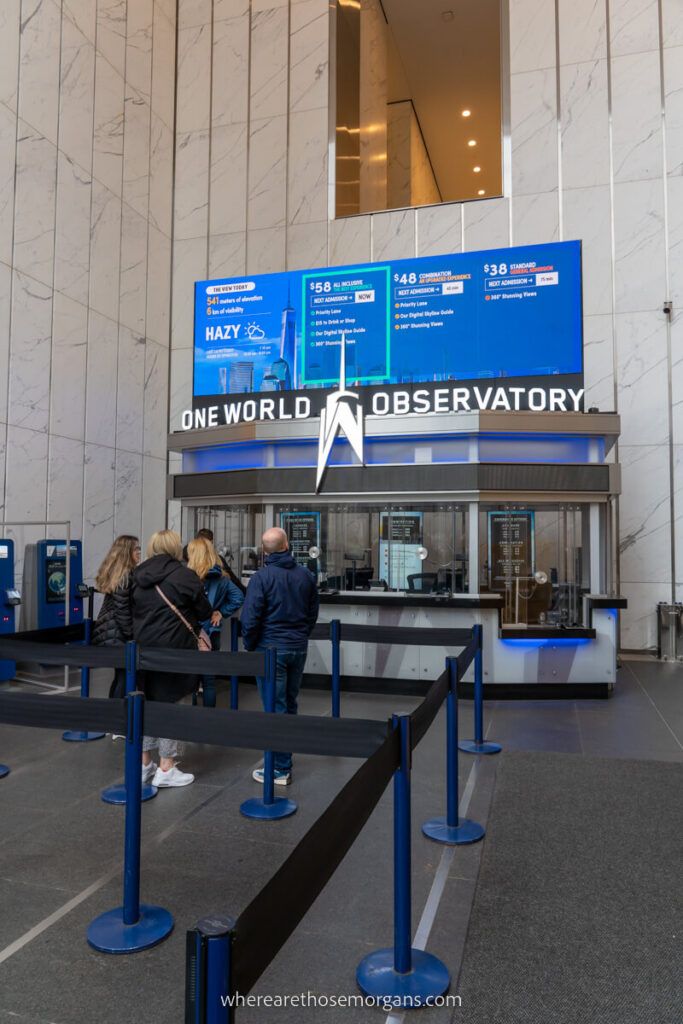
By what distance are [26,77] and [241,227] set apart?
417 centimetres

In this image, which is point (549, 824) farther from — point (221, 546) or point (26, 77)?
point (26, 77)

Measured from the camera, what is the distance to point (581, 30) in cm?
1102

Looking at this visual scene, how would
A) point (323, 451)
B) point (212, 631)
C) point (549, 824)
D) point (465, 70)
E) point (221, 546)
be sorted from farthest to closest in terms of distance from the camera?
point (465, 70) → point (221, 546) → point (323, 451) → point (212, 631) → point (549, 824)

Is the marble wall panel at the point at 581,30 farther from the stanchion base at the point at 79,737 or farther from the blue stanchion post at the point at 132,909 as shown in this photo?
the blue stanchion post at the point at 132,909

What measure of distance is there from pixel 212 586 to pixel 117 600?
1384 mm

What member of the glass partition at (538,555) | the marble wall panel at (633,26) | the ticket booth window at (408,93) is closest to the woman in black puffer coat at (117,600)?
the glass partition at (538,555)

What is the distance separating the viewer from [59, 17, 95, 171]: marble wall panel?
1000 centimetres

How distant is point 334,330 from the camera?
959 centimetres

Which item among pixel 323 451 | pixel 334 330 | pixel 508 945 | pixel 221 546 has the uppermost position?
pixel 334 330

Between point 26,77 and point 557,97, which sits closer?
point 26,77

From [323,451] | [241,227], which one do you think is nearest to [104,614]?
[323,451]

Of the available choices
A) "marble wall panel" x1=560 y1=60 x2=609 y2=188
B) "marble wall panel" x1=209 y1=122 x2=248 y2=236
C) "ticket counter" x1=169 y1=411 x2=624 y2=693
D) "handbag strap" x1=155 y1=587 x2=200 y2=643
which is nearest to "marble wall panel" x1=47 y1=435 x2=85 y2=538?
"ticket counter" x1=169 y1=411 x2=624 y2=693

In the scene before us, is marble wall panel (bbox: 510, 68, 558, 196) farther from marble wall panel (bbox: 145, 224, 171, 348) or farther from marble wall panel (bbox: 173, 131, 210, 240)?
marble wall panel (bbox: 145, 224, 171, 348)

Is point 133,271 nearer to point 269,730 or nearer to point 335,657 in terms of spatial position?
point 335,657
